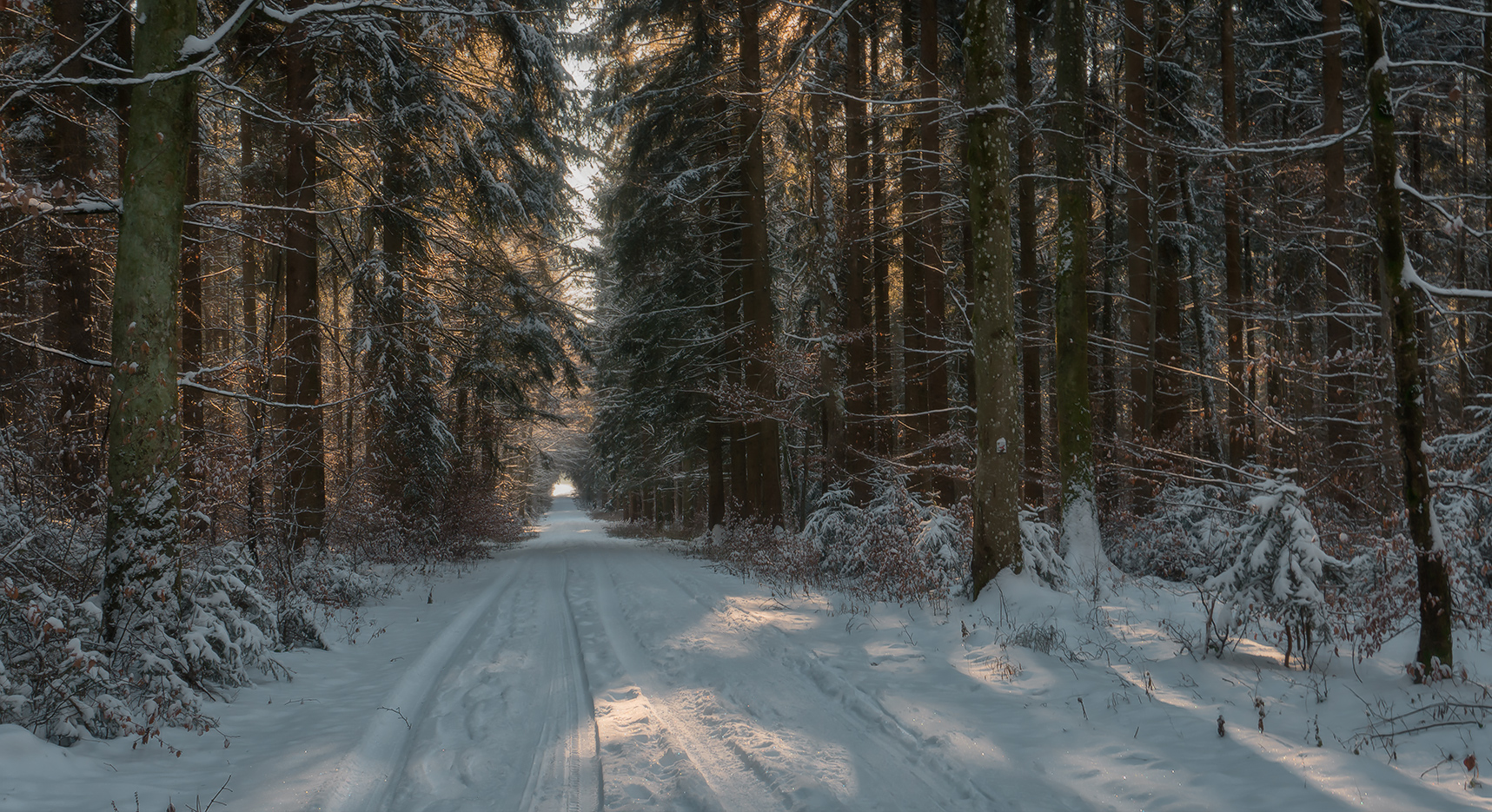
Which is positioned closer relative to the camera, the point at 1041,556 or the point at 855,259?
the point at 1041,556

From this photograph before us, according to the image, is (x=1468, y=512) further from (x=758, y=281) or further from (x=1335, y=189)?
(x=758, y=281)

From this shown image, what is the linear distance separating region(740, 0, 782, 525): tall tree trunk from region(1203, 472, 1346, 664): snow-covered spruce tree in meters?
11.1

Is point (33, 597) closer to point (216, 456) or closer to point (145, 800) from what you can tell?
point (145, 800)

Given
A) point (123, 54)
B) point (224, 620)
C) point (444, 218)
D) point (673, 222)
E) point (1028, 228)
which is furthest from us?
point (673, 222)

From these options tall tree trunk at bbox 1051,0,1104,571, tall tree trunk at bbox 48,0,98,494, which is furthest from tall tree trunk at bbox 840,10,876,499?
tall tree trunk at bbox 48,0,98,494

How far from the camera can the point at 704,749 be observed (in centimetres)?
453

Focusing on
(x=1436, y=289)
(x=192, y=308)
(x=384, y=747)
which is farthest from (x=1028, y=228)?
(x=192, y=308)

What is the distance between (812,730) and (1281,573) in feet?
11.8

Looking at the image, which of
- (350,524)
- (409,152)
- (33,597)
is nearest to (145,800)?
(33,597)

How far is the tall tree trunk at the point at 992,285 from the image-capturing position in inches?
332

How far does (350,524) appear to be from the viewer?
12562mm

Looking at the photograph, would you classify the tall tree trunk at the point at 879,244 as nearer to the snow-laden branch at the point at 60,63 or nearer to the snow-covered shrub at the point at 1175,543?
the snow-covered shrub at the point at 1175,543

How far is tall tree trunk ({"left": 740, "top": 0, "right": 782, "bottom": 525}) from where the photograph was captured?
1636cm

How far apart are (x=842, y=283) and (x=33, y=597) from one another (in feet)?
47.0
